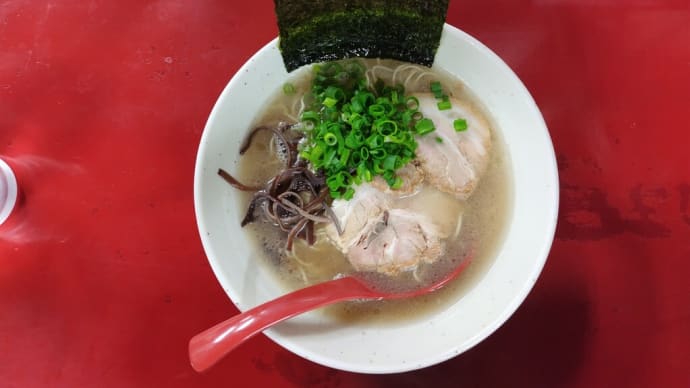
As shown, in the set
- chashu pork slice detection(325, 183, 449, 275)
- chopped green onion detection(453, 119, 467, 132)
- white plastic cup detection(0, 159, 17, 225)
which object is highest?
chopped green onion detection(453, 119, 467, 132)

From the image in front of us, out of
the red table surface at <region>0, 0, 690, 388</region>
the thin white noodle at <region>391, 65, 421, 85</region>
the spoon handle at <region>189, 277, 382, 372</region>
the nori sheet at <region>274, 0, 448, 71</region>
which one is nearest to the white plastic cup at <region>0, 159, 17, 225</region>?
the red table surface at <region>0, 0, 690, 388</region>

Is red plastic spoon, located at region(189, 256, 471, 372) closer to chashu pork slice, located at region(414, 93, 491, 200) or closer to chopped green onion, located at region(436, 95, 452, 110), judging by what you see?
chashu pork slice, located at region(414, 93, 491, 200)

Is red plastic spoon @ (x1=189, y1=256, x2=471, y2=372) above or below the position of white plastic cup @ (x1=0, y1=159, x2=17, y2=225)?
below

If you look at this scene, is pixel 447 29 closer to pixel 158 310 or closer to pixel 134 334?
pixel 158 310

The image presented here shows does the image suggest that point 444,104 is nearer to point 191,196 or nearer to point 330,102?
point 330,102

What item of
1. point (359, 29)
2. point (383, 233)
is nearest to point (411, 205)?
point (383, 233)

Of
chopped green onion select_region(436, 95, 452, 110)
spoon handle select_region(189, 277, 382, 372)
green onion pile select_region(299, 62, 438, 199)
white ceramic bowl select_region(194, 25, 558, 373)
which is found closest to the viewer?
spoon handle select_region(189, 277, 382, 372)

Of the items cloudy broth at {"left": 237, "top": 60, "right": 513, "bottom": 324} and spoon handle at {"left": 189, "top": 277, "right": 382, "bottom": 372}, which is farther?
cloudy broth at {"left": 237, "top": 60, "right": 513, "bottom": 324}
